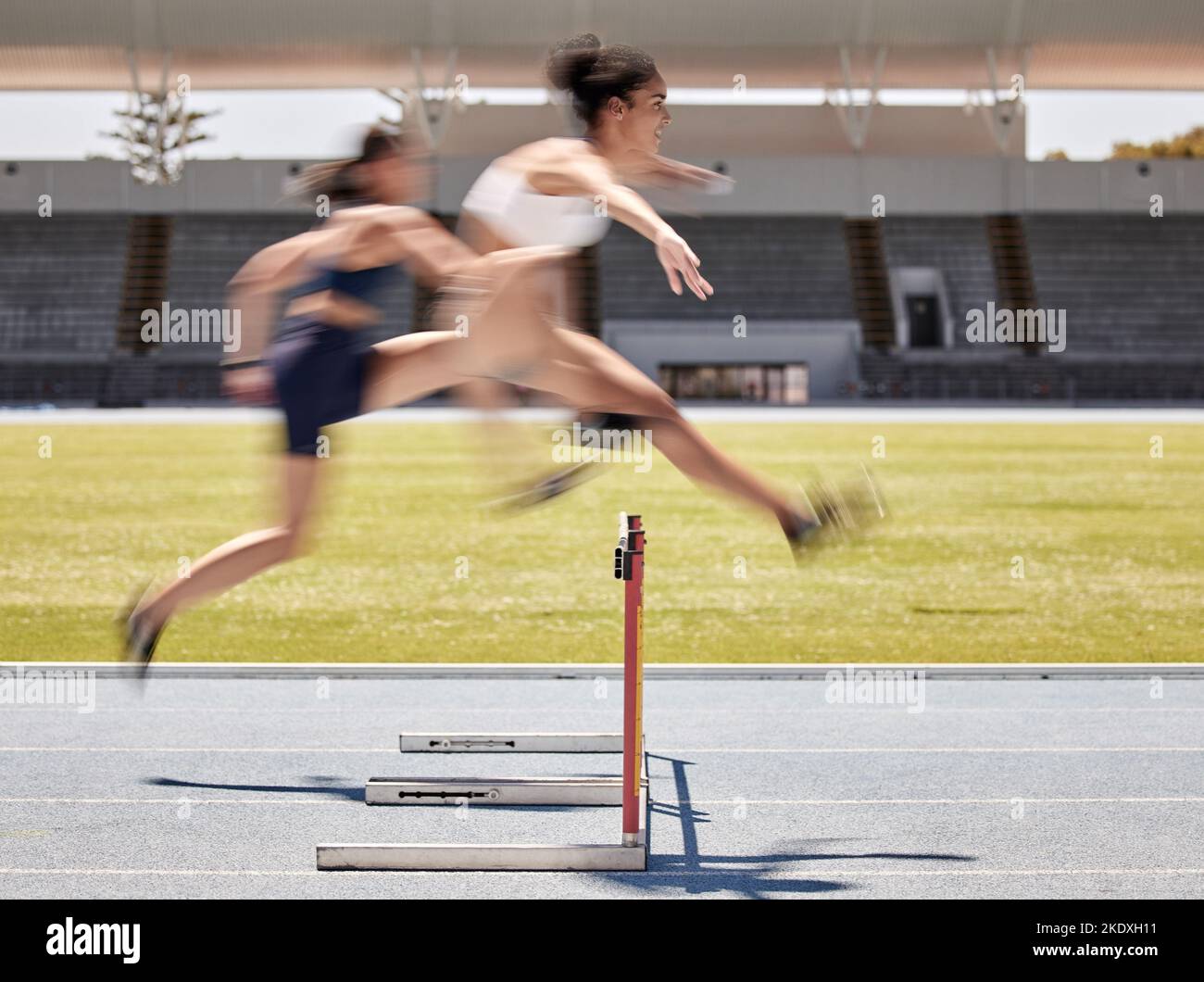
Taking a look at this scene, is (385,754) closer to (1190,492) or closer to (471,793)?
(471,793)

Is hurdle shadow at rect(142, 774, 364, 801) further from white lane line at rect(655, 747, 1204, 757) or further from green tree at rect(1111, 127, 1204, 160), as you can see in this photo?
green tree at rect(1111, 127, 1204, 160)

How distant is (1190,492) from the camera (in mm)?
18516

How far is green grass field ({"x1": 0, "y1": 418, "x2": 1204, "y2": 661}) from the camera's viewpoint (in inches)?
407

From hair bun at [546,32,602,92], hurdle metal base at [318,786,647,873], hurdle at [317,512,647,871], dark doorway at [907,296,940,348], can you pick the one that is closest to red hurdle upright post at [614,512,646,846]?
hurdle at [317,512,647,871]

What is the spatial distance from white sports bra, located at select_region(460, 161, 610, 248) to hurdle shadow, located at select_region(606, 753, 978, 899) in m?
2.09

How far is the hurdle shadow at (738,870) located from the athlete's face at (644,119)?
233cm

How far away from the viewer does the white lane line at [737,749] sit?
678 centimetres

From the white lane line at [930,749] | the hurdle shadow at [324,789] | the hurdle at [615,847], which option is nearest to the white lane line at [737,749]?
the white lane line at [930,749]

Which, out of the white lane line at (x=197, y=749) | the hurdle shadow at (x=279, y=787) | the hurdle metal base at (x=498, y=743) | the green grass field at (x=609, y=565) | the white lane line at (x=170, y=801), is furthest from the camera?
the green grass field at (x=609, y=565)

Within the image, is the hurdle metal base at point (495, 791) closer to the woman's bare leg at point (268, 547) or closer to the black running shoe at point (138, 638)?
the black running shoe at point (138, 638)

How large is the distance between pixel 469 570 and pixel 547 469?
831 cm

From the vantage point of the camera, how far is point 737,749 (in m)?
6.84

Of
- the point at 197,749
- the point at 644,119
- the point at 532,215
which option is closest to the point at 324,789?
the point at 197,749

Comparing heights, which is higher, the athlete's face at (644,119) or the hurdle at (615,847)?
the athlete's face at (644,119)
